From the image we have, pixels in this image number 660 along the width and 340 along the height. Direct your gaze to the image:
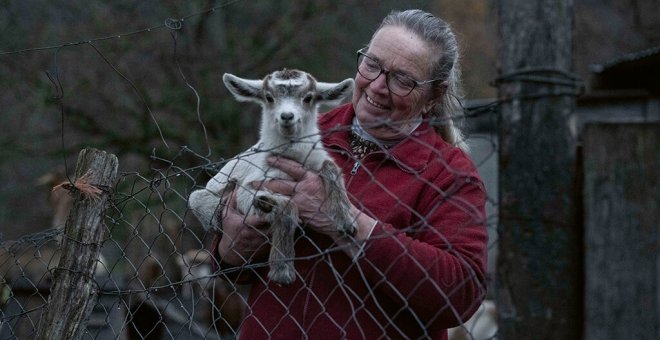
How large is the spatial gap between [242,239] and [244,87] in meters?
0.92

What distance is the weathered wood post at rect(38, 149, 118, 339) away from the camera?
135 inches

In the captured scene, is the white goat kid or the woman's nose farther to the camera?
the woman's nose

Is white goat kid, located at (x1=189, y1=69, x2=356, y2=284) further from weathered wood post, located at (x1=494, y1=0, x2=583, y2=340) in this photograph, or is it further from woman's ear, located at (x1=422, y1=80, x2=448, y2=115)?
weathered wood post, located at (x1=494, y1=0, x2=583, y2=340)

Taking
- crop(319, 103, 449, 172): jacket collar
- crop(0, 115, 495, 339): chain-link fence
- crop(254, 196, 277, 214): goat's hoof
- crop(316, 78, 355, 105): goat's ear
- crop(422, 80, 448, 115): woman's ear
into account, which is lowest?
crop(0, 115, 495, 339): chain-link fence

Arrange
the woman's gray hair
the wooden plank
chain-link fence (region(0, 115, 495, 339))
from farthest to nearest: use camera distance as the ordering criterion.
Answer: the woman's gray hair
chain-link fence (region(0, 115, 495, 339))
the wooden plank

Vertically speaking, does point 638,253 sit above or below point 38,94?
below

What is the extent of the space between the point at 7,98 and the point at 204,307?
19.2 ft

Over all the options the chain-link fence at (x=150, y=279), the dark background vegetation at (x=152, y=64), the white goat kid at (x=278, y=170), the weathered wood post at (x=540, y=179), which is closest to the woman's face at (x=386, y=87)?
the white goat kid at (x=278, y=170)

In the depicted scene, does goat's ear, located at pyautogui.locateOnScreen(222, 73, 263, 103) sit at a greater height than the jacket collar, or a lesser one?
greater

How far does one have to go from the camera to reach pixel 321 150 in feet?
11.3

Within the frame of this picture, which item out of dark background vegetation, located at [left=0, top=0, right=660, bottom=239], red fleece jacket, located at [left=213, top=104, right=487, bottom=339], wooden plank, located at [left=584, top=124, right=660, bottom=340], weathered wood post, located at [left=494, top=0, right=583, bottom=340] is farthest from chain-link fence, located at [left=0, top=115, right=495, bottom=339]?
dark background vegetation, located at [left=0, top=0, right=660, bottom=239]

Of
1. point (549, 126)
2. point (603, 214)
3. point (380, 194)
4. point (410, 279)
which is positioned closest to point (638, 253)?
point (603, 214)

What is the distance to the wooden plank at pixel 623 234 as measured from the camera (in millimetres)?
1775

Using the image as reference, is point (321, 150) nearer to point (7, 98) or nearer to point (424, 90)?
point (424, 90)
